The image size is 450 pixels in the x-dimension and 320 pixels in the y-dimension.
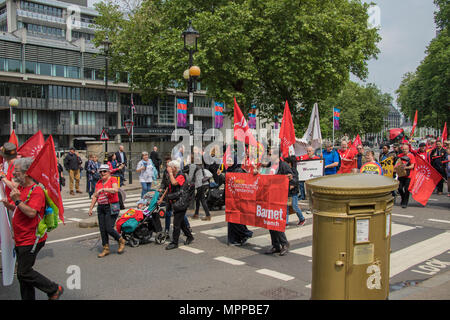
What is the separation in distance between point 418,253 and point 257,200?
2967 millimetres

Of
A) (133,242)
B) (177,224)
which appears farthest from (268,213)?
(133,242)

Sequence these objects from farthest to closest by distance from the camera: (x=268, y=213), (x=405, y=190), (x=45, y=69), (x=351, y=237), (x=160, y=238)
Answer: (x=45, y=69), (x=405, y=190), (x=160, y=238), (x=268, y=213), (x=351, y=237)

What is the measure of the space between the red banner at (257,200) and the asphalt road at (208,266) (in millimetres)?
565

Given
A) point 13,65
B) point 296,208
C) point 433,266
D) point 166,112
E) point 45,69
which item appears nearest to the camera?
point 433,266

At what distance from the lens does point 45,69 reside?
49.9 meters

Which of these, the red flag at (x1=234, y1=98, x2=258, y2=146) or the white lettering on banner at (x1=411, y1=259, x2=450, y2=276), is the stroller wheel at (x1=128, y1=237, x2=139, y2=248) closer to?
the red flag at (x1=234, y1=98, x2=258, y2=146)

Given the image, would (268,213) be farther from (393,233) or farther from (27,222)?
(27,222)

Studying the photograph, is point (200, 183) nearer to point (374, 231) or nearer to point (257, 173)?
point (257, 173)

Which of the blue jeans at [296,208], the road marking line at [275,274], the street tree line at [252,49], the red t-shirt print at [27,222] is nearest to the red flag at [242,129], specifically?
the blue jeans at [296,208]

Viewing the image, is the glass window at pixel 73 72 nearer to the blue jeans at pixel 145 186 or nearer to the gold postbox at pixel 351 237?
the blue jeans at pixel 145 186

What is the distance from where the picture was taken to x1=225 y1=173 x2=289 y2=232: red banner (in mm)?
7270

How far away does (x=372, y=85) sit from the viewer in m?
66.7

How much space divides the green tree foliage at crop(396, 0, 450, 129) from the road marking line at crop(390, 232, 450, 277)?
3198 centimetres

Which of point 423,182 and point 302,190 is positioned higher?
point 423,182
